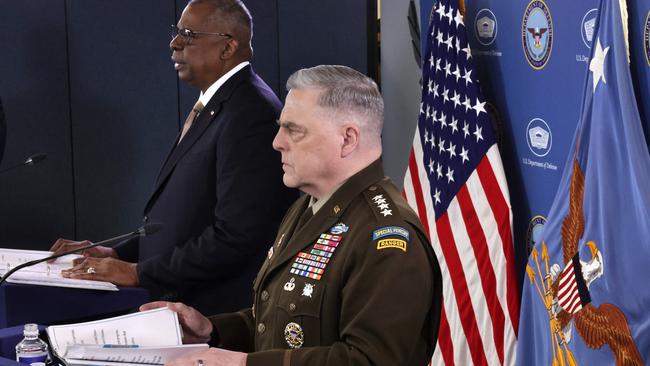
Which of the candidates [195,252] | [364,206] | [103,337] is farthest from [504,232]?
[103,337]

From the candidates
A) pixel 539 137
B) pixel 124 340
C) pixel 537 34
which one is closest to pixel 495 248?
pixel 539 137

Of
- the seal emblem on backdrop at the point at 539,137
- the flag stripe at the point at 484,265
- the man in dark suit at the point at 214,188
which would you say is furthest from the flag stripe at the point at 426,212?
the man in dark suit at the point at 214,188

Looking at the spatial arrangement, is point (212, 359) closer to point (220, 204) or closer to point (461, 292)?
point (220, 204)

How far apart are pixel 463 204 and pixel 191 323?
77.1 inches

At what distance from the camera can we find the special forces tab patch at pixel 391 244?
195 cm

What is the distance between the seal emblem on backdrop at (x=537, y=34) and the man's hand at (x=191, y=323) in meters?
1.85

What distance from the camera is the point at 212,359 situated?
76.6 inches

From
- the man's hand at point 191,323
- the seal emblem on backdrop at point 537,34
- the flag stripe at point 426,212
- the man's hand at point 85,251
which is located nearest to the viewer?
the man's hand at point 191,323

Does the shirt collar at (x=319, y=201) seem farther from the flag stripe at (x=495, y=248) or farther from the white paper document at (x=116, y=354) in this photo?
the flag stripe at (x=495, y=248)

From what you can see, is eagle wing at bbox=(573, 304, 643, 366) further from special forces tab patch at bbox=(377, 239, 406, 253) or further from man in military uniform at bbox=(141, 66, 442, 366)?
special forces tab patch at bbox=(377, 239, 406, 253)

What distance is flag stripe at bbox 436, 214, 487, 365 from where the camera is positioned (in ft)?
12.9

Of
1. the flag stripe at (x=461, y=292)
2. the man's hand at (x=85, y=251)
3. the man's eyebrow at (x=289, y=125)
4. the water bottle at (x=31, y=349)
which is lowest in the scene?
the flag stripe at (x=461, y=292)

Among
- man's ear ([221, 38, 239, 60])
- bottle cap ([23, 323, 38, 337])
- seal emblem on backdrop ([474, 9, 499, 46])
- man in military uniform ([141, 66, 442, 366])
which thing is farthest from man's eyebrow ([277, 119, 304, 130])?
seal emblem on backdrop ([474, 9, 499, 46])

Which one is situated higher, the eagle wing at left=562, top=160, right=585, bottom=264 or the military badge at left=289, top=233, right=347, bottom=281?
the military badge at left=289, top=233, right=347, bottom=281
